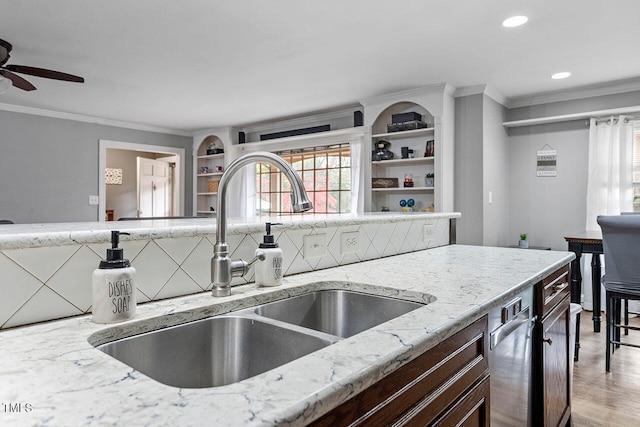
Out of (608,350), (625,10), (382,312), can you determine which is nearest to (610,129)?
(625,10)

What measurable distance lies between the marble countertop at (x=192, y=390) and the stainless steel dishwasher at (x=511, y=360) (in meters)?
0.10

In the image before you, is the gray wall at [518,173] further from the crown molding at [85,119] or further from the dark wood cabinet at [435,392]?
the crown molding at [85,119]

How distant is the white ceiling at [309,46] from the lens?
2.53 metres

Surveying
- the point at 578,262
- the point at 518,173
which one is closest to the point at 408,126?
the point at 518,173

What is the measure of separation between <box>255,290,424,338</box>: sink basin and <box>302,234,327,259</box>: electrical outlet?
0.20 m

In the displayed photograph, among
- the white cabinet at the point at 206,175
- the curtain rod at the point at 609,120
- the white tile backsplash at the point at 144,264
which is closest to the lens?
the white tile backsplash at the point at 144,264

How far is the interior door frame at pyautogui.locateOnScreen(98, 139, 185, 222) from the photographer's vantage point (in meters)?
5.82

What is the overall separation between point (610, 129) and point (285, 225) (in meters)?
4.26

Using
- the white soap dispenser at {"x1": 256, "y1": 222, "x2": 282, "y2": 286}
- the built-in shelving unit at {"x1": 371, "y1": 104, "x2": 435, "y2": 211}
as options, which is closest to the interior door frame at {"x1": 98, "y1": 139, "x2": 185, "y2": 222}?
the built-in shelving unit at {"x1": 371, "y1": 104, "x2": 435, "y2": 211}

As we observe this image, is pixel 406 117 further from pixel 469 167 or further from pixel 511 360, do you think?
pixel 511 360

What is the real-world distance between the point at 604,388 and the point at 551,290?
4.54ft

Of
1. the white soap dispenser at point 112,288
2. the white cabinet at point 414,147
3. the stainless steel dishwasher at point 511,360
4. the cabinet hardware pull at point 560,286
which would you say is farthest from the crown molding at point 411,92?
the white soap dispenser at point 112,288

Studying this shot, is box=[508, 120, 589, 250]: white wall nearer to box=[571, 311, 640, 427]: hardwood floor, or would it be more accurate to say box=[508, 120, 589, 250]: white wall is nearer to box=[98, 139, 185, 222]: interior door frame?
box=[571, 311, 640, 427]: hardwood floor

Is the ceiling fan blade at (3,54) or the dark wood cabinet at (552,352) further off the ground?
the ceiling fan blade at (3,54)
